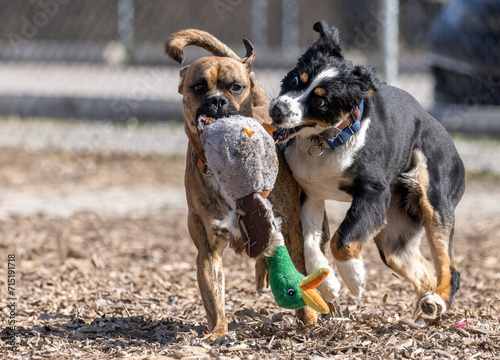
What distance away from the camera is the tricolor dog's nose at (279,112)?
Result: 11.5 feet

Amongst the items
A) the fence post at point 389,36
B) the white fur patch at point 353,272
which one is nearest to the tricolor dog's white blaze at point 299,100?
the white fur patch at point 353,272

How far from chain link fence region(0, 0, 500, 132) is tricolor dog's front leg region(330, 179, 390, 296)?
18.4ft

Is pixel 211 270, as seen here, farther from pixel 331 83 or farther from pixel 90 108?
pixel 90 108

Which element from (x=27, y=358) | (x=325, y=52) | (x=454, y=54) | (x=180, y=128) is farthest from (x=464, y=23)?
(x=27, y=358)

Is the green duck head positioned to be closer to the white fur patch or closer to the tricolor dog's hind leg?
the white fur patch

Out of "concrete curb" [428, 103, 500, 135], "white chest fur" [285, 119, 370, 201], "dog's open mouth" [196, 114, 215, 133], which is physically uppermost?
"concrete curb" [428, 103, 500, 135]

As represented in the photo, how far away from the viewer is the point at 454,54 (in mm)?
9516

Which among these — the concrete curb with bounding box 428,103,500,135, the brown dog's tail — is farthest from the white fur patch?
the concrete curb with bounding box 428,103,500,135

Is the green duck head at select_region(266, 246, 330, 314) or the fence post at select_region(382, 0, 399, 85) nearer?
the green duck head at select_region(266, 246, 330, 314)

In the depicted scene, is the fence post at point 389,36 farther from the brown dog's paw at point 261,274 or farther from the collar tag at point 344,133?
the collar tag at point 344,133

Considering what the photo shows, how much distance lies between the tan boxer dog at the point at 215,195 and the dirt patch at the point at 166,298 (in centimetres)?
24

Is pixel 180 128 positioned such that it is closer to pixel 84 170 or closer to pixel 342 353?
pixel 84 170

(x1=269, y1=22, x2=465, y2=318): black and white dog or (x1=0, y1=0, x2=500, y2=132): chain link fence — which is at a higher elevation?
(x1=0, y1=0, x2=500, y2=132): chain link fence

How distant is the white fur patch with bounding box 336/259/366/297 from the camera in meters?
3.61
